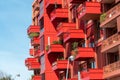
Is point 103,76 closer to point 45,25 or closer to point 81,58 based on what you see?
point 81,58

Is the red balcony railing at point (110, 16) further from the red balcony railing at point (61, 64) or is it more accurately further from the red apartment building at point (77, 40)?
the red balcony railing at point (61, 64)

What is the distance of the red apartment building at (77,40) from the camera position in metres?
45.2

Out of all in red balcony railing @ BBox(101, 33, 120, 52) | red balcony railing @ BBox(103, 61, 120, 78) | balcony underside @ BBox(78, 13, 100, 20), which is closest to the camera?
red balcony railing @ BBox(103, 61, 120, 78)

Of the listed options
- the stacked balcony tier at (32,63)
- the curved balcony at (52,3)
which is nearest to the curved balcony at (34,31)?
the stacked balcony tier at (32,63)

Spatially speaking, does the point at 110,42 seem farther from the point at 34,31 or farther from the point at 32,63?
the point at 34,31

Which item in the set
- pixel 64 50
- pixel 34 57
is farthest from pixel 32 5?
pixel 64 50

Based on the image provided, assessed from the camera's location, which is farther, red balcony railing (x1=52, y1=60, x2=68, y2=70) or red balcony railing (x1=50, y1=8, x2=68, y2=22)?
red balcony railing (x1=50, y1=8, x2=68, y2=22)

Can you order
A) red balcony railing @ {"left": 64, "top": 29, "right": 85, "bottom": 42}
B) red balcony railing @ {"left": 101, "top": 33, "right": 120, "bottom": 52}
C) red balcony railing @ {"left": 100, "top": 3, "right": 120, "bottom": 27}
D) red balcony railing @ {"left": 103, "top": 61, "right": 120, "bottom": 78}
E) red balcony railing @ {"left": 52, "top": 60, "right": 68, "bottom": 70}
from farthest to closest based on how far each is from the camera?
red balcony railing @ {"left": 52, "top": 60, "right": 68, "bottom": 70} → red balcony railing @ {"left": 64, "top": 29, "right": 85, "bottom": 42} → red balcony railing @ {"left": 100, "top": 3, "right": 120, "bottom": 27} → red balcony railing @ {"left": 101, "top": 33, "right": 120, "bottom": 52} → red balcony railing @ {"left": 103, "top": 61, "right": 120, "bottom": 78}

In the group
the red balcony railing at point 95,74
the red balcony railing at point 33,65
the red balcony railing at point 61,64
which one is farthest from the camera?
the red balcony railing at point 33,65

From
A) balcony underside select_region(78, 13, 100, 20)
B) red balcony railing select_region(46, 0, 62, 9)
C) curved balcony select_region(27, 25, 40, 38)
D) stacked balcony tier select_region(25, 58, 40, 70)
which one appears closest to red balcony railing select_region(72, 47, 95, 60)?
balcony underside select_region(78, 13, 100, 20)

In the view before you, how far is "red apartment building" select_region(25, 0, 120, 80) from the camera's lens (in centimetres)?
4522

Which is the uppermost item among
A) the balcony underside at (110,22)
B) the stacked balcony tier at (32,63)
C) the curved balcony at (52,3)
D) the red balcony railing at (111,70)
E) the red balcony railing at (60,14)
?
the curved balcony at (52,3)

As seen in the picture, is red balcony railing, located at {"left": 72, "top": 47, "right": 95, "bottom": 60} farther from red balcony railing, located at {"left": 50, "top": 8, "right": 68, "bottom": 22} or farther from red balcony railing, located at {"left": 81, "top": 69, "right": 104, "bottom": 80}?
red balcony railing, located at {"left": 50, "top": 8, "right": 68, "bottom": 22}

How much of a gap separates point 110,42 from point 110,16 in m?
2.41
